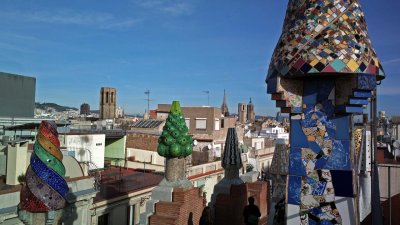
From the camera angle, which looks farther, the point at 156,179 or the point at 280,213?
the point at 156,179

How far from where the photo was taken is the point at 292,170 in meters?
6.43

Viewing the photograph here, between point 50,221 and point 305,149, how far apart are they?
403cm

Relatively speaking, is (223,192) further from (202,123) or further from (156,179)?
(202,123)

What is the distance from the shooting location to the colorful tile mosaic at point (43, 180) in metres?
5.50

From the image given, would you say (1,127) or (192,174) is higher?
(1,127)

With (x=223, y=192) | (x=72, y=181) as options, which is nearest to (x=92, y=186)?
(x=72, y=181)

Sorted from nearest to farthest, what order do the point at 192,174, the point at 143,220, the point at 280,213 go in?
1. the point at 280,213
2. the point at 143,220
3. the point at 192,174

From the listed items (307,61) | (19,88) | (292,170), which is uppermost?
(19,88)

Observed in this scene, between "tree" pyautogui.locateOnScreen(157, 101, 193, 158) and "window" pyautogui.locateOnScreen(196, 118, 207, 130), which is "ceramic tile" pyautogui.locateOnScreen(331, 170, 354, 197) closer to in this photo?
"tree" pyautogui.locateOnScreen(157, 101, 193, 158)

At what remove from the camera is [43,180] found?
5.52 m

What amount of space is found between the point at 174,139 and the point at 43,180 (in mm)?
4248

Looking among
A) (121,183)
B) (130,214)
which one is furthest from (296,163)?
(121,183)

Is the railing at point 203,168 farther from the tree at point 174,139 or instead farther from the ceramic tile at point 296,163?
the ceramic tile at point 296,163

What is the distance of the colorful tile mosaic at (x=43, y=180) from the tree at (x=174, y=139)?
13.0ft
